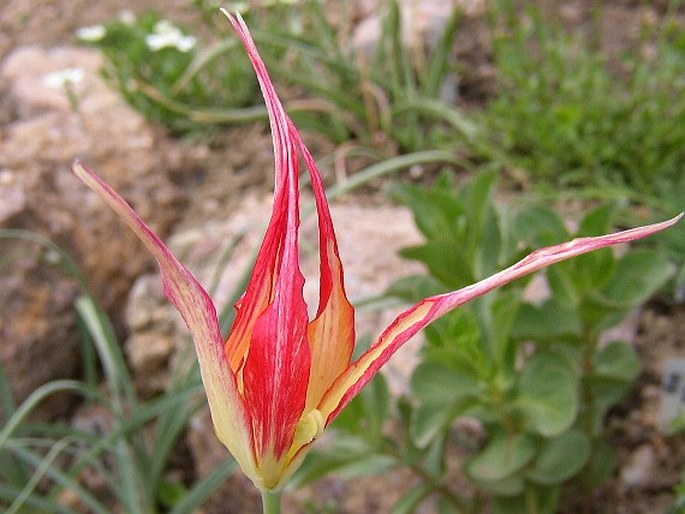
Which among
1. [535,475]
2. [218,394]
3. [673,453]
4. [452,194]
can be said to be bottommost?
[673,453]

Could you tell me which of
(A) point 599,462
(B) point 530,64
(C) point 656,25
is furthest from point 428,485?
(C) point 656,25

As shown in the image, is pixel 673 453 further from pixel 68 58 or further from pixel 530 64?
pixel 68 58

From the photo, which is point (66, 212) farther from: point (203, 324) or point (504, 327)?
point (203, 324)

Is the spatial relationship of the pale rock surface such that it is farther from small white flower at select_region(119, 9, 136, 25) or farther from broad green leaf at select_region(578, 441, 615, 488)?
small white flower at select_region(119, 9, 136, 25)

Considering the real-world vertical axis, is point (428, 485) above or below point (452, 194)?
below

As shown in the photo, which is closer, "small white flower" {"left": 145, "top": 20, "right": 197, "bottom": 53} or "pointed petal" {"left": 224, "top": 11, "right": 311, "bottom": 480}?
"pointed petal" {"left": 224, "top": 11, "right": 311, "bottom": 480}

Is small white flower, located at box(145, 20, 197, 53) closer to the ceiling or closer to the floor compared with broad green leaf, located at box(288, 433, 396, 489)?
closer to the ceiling

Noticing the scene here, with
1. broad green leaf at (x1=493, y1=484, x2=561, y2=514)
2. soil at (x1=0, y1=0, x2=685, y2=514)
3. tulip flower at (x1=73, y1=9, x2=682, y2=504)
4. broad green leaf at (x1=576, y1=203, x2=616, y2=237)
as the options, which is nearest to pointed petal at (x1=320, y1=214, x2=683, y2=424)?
tulip flower at (x1=73, y1=9, x2=682, y2=504)
